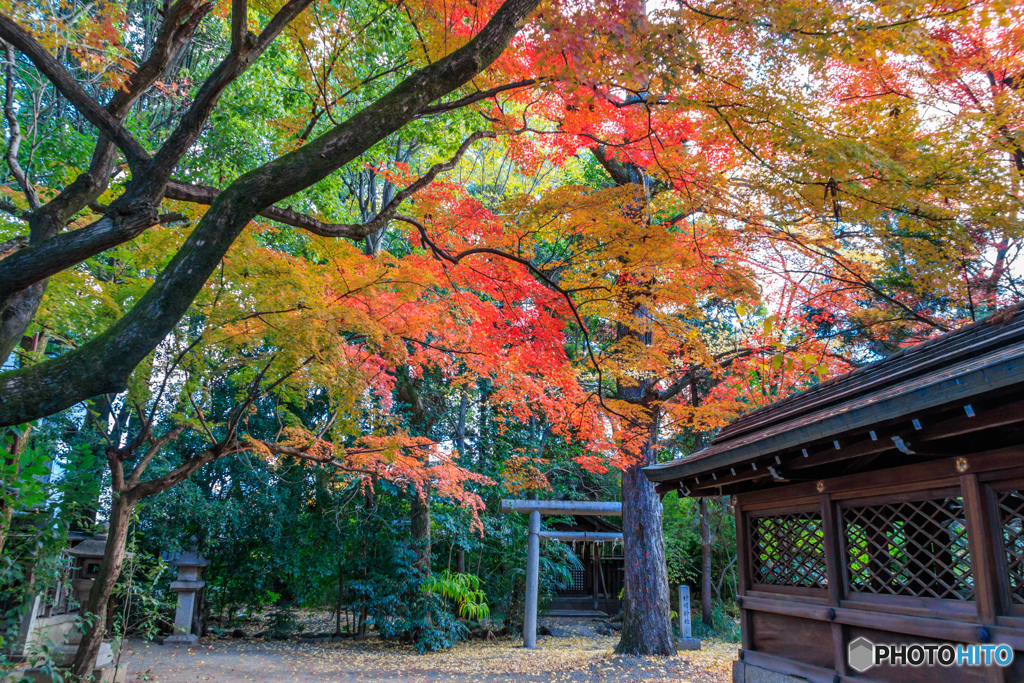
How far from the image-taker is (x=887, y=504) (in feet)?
13.0

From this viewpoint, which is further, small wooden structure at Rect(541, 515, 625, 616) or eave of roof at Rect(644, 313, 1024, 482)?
small wooden structure at Rect(541, 515, 625, 616)

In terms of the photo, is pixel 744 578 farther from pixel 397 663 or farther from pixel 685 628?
pixel 685 628

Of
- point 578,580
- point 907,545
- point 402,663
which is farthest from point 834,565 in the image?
point 578,580

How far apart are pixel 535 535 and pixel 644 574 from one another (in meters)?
2.12

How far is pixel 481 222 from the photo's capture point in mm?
7750

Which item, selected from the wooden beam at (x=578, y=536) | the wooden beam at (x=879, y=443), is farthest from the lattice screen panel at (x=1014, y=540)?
the wooden beam at (x=578, y=536)

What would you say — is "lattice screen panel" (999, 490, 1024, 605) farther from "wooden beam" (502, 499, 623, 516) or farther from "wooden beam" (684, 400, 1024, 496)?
"wooden beam" (502, 499, 623, 516)

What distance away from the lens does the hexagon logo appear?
13.2ft

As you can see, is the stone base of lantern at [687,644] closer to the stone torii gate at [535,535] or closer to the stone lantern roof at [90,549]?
the stone torii gate at [535,535]

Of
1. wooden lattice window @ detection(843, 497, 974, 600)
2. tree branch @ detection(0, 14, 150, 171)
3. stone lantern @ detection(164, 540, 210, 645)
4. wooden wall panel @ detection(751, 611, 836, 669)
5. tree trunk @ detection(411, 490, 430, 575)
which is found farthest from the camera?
tree trunk @ detection(411, 490, 430, 575)

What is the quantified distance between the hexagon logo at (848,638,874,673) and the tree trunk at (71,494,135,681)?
6.27 meters

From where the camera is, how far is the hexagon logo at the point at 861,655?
13.2 feet

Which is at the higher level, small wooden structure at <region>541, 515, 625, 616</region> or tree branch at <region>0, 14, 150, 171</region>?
tree branch at <region>0, 14, 150, 171</region>

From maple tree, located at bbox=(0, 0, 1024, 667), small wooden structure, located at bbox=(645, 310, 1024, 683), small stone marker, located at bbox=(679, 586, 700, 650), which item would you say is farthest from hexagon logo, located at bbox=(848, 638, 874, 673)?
small stone marker, located at bbox=(679, 586, 700, 650)
